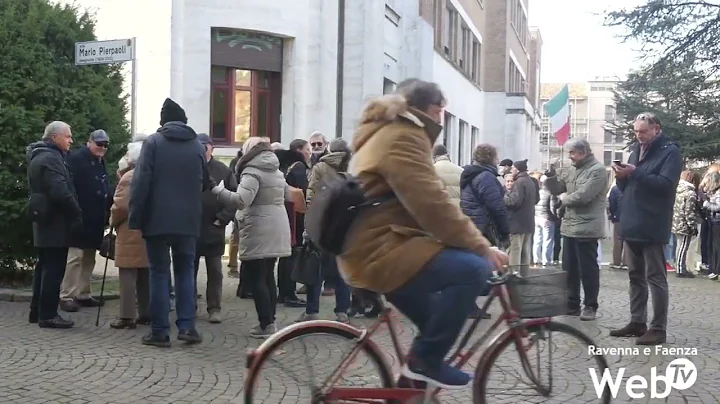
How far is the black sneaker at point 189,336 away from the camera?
732 cm

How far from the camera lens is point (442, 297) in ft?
14.1

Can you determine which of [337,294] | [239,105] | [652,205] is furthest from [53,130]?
[239,105]

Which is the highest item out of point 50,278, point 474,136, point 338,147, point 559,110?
point 474,136

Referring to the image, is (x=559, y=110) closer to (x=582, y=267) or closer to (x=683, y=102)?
(x=683, y=102)

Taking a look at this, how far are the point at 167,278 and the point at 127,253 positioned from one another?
0.86m

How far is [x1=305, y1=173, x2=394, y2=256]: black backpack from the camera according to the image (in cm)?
425

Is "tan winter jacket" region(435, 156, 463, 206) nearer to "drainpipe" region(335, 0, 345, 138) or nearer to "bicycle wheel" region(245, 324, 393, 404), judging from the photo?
"bicycle wheel" region(245, 324, 393, 404)

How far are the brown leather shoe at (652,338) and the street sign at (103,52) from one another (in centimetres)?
618

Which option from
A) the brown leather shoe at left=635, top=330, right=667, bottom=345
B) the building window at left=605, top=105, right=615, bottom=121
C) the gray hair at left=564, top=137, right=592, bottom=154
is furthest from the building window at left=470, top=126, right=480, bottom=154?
the brown leather shoe at left=635, top=330, right=667, bottom=345

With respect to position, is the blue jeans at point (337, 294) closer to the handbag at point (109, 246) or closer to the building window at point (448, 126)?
the handbag at point (109, 246)

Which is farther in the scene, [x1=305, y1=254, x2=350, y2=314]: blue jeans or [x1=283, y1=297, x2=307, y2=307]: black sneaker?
[x1=283, y1=297, x2=307, y2=307]: black sneaker

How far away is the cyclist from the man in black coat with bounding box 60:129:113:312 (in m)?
4.78

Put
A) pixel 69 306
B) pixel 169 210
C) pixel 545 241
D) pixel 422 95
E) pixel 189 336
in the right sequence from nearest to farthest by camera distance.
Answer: pixel 422 95
pixel 169 210
pixel 189 336
pixel 69 306
pixel 545 241

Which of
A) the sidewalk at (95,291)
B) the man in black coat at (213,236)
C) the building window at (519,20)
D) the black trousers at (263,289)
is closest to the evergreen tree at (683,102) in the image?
the sidewalk at (95,291)
